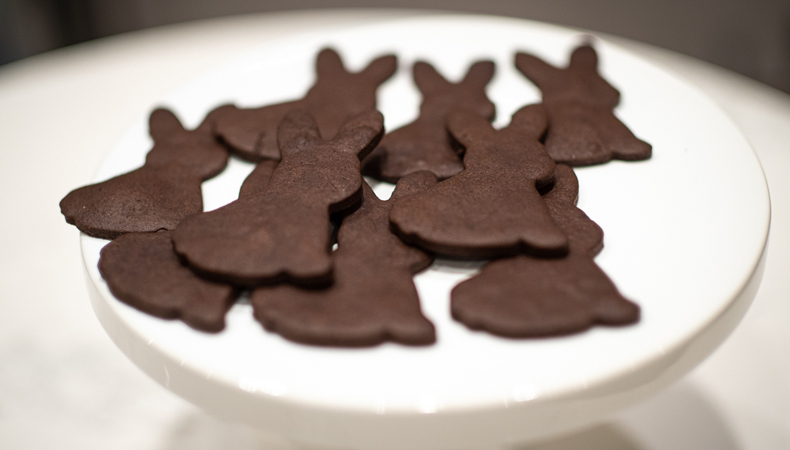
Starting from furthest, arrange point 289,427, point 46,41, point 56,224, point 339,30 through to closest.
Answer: point 46,41, point 56,224, point 339,30, point 289,427

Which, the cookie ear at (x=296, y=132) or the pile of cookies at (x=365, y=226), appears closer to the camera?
the pile of cookies at (x=365, y=226)

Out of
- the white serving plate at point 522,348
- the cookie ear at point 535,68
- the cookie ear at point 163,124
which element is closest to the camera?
the white serving plate at point 522,348

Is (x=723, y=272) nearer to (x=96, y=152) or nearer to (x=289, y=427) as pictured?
(x=289, y=427)

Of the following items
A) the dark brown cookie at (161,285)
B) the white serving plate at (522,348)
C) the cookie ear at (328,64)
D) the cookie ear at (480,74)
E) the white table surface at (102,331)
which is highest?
the cookie ear at (328,64)

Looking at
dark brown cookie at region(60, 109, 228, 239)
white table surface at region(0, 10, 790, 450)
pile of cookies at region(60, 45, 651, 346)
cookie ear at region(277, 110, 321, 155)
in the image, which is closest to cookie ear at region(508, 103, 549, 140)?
pile of cookies at region(60, 45, 651, 346)

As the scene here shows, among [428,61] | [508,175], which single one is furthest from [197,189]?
[428,61]

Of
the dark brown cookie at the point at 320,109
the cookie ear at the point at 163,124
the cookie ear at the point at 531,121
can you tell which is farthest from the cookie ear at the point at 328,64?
the cookie ear at the point at 531,121

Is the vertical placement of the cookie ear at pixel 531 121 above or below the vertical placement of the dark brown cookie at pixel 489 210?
above

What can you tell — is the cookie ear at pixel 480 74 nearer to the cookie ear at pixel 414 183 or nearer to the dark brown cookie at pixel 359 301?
the cookie ear at pixel 414 183
